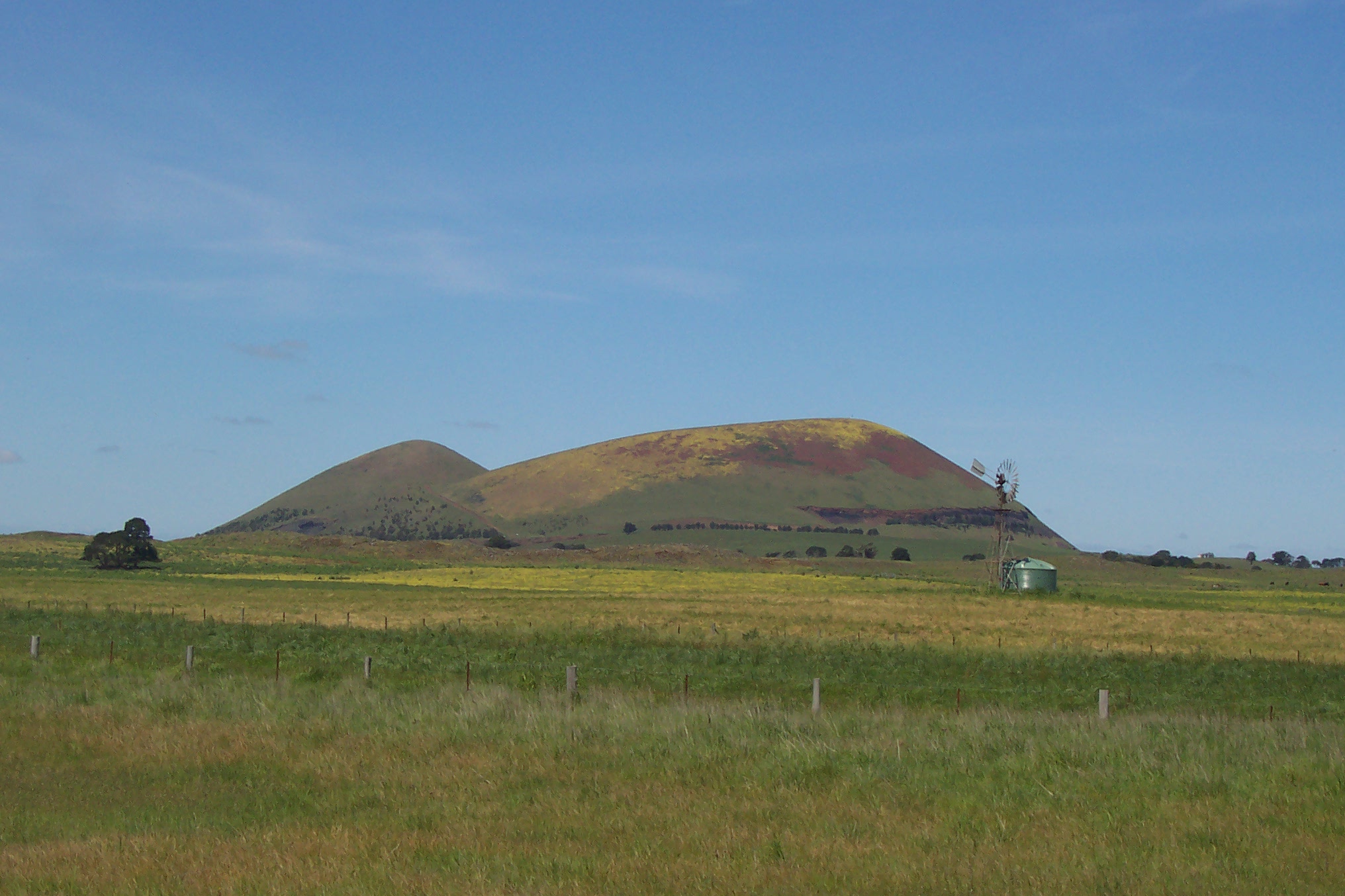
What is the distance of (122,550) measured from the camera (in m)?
104

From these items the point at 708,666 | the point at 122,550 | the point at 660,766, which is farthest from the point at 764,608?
the point at 122,550

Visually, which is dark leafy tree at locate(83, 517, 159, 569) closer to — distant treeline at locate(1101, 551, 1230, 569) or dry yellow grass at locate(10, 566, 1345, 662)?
dry yellow grass at locate(10, 566, 1345, 662)

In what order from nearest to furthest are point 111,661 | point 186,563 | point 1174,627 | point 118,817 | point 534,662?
point 118,817 → point 111,661 → point 534,662 → point 1174,627 → point 186,563

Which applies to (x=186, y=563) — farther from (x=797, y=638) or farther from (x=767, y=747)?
(x=767, y=747)

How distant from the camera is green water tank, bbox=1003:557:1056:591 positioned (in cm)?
9088

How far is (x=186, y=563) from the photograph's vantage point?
110938 millimetres

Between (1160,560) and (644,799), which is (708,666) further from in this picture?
(1160,560)

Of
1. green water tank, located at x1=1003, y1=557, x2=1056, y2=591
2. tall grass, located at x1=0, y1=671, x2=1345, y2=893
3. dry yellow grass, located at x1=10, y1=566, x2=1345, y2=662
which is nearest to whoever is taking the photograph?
tall grass, located at x1=0, y1=671, x2=1345, y2=893

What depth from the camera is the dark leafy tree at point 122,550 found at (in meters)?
103

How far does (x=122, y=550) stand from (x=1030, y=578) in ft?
254

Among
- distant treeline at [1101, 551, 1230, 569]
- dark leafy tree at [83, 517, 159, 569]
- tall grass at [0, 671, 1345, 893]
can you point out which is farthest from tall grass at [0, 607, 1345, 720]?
distant treeline at [1101, 551, 1230, 569]

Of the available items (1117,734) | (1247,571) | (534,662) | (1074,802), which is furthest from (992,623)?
(1247,571)

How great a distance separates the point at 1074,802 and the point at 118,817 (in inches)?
486

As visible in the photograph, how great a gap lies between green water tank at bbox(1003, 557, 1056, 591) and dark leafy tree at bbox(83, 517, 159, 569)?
244 ft
